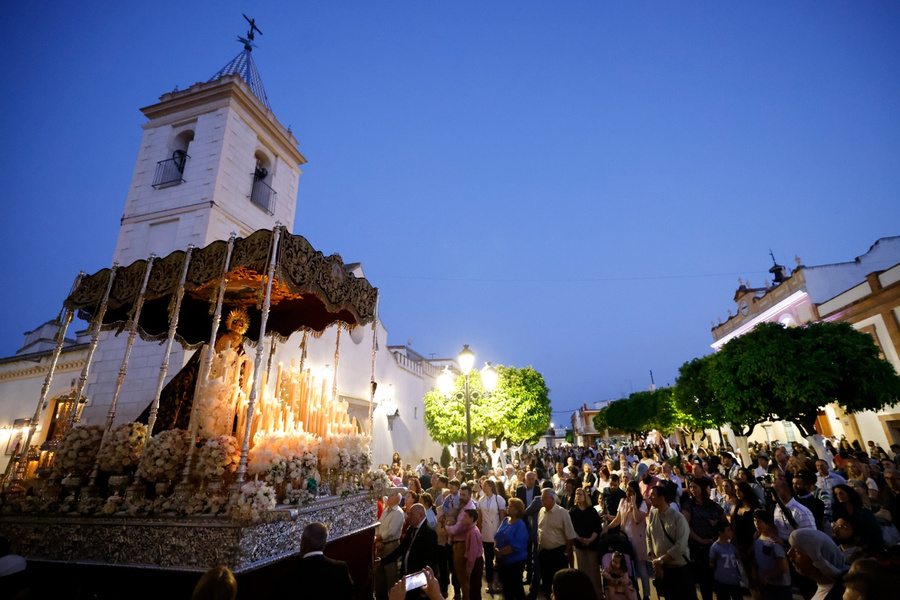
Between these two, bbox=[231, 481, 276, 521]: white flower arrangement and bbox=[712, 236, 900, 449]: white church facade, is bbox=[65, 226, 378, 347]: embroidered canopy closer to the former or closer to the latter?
bbox=[231, 481, 276, 521]: white flower arrangement

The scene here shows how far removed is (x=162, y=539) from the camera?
4.47 meters

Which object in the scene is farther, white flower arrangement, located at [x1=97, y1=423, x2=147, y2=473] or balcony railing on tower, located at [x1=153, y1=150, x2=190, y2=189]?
balcony railing on tower, located at [x1=153, y1=150, x2=190, y2=189]

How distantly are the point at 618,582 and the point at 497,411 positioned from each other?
56.1 feet

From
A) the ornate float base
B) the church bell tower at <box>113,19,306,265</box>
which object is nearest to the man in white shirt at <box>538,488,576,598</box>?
the ornate float base

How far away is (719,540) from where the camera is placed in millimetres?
5156

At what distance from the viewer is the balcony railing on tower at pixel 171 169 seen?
43.8ft

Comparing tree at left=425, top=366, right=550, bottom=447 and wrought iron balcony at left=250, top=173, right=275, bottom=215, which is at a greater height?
wrought iron balcony at left=250, top=173, right=275, bottom=215

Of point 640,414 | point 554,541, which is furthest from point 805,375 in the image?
point 640,414

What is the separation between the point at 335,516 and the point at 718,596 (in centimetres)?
506

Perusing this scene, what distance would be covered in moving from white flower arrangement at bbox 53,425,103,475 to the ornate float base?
2.01 feet

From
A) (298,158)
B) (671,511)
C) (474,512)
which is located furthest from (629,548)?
(298,158)

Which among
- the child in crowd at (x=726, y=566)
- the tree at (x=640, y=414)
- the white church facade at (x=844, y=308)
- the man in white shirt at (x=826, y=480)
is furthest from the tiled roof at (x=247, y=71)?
the tree at (x=640, y=414)

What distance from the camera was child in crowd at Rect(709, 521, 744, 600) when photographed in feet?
16.2

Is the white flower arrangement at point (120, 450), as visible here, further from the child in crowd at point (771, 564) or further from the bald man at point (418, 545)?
the child in crowd at point (771, 564)
